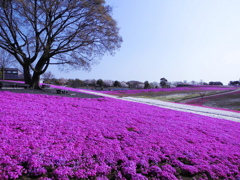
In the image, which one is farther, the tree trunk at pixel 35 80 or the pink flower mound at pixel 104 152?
the tree trunk at pixel 35 80

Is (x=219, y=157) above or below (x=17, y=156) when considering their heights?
below

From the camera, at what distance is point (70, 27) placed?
19.1 meters

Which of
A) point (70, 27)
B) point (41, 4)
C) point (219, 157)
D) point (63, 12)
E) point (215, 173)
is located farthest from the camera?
point (70, 27)

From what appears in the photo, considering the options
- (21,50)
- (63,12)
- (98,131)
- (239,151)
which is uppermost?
(63,12)

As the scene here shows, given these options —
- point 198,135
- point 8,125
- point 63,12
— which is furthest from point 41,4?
point 198,135

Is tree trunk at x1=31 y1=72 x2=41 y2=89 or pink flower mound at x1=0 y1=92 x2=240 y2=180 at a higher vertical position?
tree trunk at x1=31 y1=72 x2=41 y2=89

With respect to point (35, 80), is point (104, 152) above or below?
below

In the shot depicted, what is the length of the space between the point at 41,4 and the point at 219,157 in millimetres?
18802

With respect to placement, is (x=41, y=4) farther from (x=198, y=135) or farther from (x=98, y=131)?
(x=198, y=135)

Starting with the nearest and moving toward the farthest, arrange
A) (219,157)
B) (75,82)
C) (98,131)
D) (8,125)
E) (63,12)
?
(219,157) → (8,125) → (98,131) → (63,12) → (75,82)

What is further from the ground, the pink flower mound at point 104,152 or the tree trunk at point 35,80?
the tree trunk at point 35,80

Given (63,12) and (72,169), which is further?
(63,12)

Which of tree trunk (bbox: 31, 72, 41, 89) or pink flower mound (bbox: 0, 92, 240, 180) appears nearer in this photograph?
pink flower mound (bbox: 0, 92, 240, 180)

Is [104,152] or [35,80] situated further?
[35,80]
